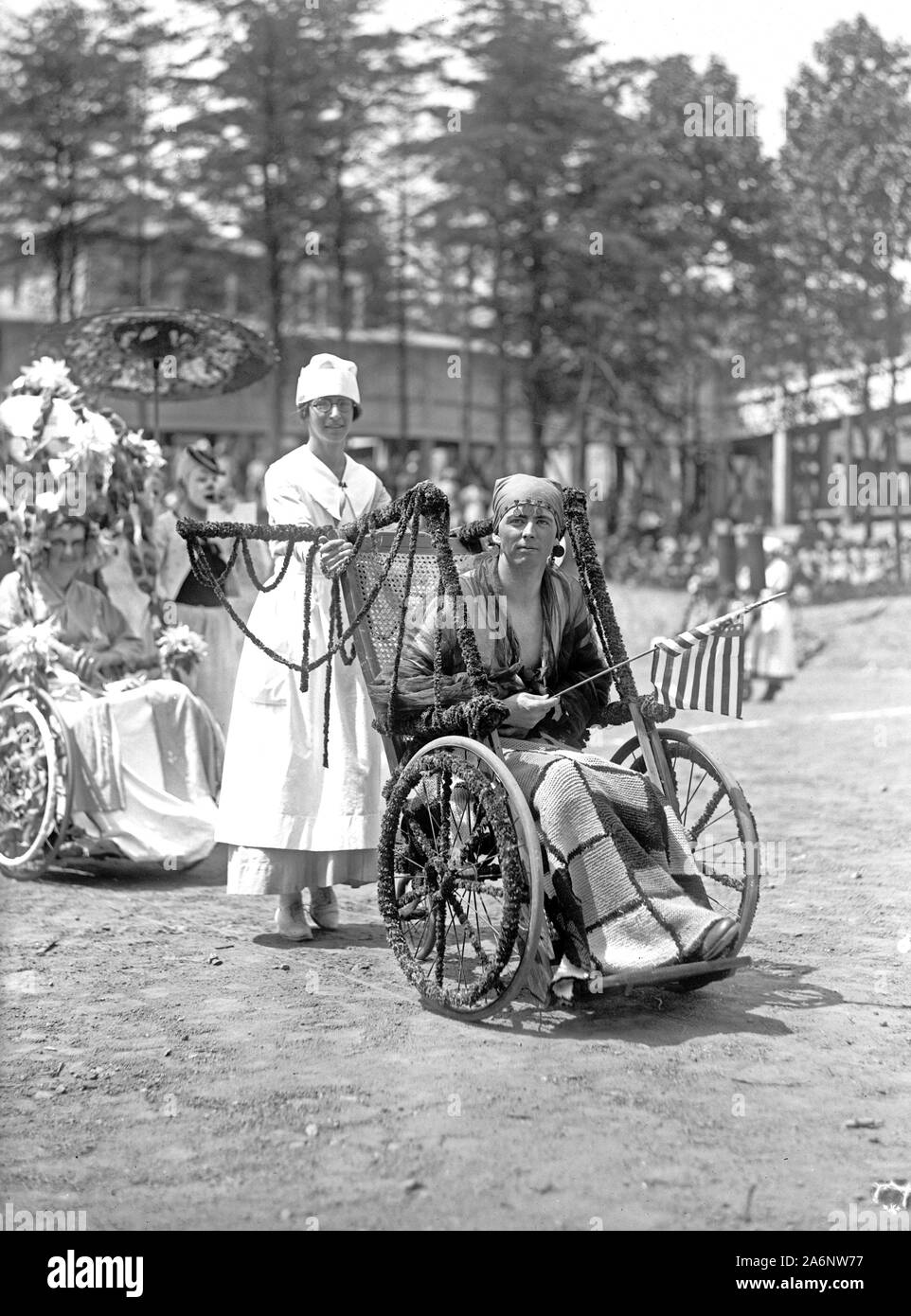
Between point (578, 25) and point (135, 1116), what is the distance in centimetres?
1914

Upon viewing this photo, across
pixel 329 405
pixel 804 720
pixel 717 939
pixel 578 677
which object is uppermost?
pixel 329 405

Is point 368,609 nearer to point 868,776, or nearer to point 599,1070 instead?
point 599,1070

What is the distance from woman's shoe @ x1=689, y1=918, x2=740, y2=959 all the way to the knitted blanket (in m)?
0.02

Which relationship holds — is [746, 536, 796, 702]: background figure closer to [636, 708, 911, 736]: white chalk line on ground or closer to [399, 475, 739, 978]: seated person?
[636, 708, 911, 736]: white chalk line on ground

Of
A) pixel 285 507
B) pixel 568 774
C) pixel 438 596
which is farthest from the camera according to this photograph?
pixel 285 507

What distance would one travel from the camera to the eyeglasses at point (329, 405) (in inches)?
232

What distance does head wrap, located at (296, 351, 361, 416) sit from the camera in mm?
5848

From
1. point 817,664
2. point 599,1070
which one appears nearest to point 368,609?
point 599,1070

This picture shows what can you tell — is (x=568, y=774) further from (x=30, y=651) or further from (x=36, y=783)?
(x=30, y=651)

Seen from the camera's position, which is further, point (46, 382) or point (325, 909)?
point (46, 382)

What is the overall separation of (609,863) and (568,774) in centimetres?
29

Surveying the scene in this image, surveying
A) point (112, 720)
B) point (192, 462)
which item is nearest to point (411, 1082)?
point (112, 720)

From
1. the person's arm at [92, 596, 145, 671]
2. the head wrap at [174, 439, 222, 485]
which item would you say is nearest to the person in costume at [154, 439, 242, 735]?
the head wrap at [174, 439, 222, 485]

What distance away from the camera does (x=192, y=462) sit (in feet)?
30.4
